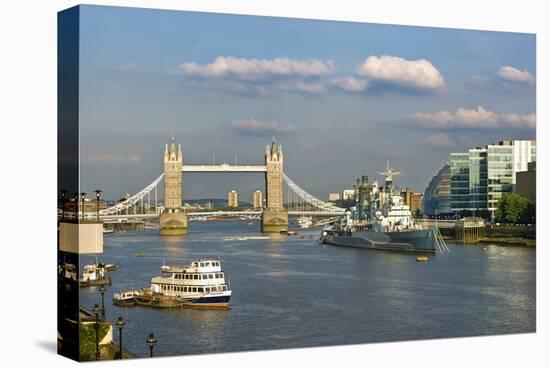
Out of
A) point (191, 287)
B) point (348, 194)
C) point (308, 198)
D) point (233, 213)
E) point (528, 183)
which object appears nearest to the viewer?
point (191, 287)

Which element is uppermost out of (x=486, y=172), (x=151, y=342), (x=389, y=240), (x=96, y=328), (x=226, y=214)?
(x=486, y=172)

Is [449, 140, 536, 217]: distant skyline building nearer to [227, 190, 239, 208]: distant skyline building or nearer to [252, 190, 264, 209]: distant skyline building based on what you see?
[252, 190, 264, 209]: distant skyline building

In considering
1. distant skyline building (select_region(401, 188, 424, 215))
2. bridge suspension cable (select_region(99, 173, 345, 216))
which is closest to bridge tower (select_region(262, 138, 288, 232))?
bridge suspension cable (select_region(99, 173, 345, 216))

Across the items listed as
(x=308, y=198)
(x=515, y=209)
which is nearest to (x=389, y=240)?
(x=515, y=209)

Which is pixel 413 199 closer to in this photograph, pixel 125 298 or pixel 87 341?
pixel 125 298

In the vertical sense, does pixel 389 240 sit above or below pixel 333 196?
below

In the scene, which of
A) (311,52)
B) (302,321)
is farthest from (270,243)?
(311,52)

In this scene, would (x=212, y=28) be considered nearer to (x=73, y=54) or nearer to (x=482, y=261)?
(x=73, y=54)
